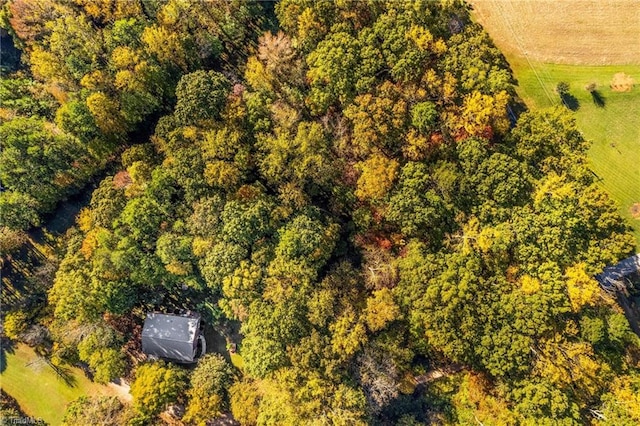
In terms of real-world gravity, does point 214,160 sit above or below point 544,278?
above

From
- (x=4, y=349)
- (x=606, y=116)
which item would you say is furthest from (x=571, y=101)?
(x=4, y=349)

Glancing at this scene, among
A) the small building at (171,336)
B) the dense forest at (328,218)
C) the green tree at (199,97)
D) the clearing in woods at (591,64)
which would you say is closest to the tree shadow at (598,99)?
the clearing in woods at (591,64)

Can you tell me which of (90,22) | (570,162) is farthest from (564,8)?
(90,22)

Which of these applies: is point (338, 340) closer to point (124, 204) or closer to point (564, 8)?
point (124, 204)

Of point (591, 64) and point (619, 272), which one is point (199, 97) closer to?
point (591, 64)

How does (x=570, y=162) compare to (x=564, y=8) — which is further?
(x=564, y=8)

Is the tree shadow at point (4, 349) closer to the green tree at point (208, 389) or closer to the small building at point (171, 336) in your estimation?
the small building at point (171, 336)
